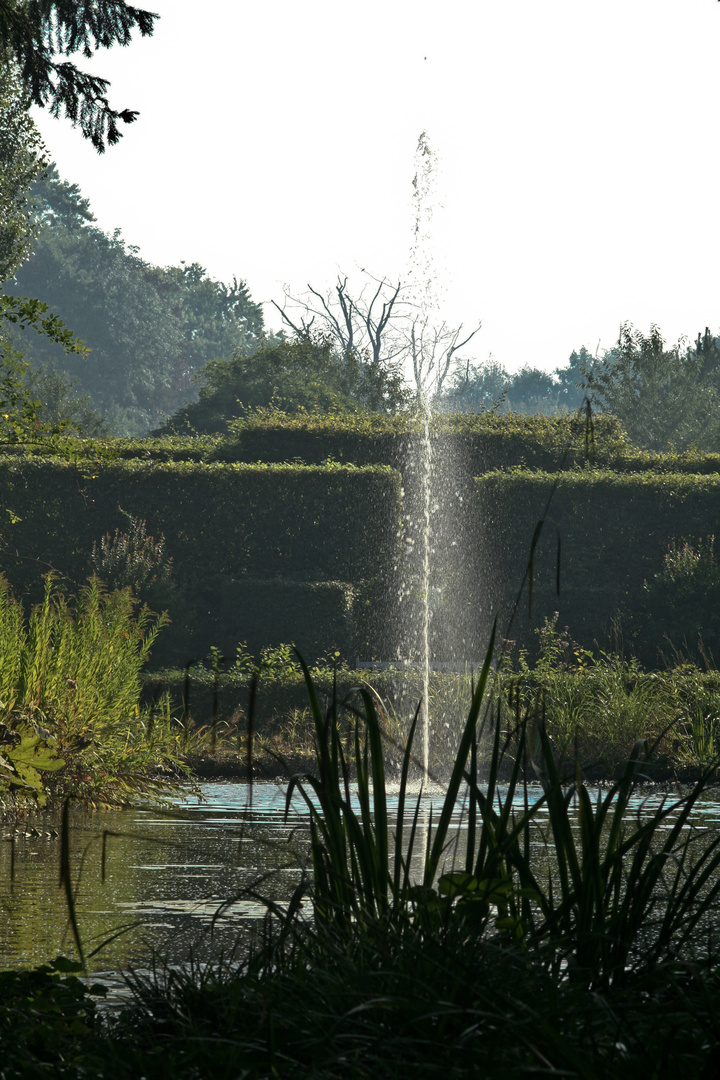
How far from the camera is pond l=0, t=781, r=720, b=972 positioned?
3377 millimetres

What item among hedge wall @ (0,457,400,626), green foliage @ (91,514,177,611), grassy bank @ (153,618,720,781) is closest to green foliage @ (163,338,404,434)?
hedge wall @ (0,457,400,626)

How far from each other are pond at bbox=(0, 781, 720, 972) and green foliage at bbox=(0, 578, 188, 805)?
8.9 inches

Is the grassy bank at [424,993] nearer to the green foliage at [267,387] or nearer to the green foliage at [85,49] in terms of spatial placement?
the green foliage at [85,49]

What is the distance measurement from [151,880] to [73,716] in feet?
7.50

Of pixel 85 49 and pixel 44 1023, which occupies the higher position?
pixel 85 49

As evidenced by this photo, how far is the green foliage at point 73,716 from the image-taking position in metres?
5.67

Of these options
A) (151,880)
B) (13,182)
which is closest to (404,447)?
(13,182)

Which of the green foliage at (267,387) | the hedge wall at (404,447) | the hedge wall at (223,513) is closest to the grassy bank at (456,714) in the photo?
the hedge wall at (223,513)

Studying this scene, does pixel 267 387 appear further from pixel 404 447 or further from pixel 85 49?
pixel 85 49

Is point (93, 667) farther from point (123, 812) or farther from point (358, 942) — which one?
point (358, 942)

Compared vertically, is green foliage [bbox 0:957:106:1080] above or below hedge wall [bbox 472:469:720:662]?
below

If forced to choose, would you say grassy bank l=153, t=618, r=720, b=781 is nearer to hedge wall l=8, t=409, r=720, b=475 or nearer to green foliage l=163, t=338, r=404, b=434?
hedge wall l=8, t=409, r=720, b=475

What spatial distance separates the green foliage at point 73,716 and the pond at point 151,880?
225 mm

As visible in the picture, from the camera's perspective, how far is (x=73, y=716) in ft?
21.9
